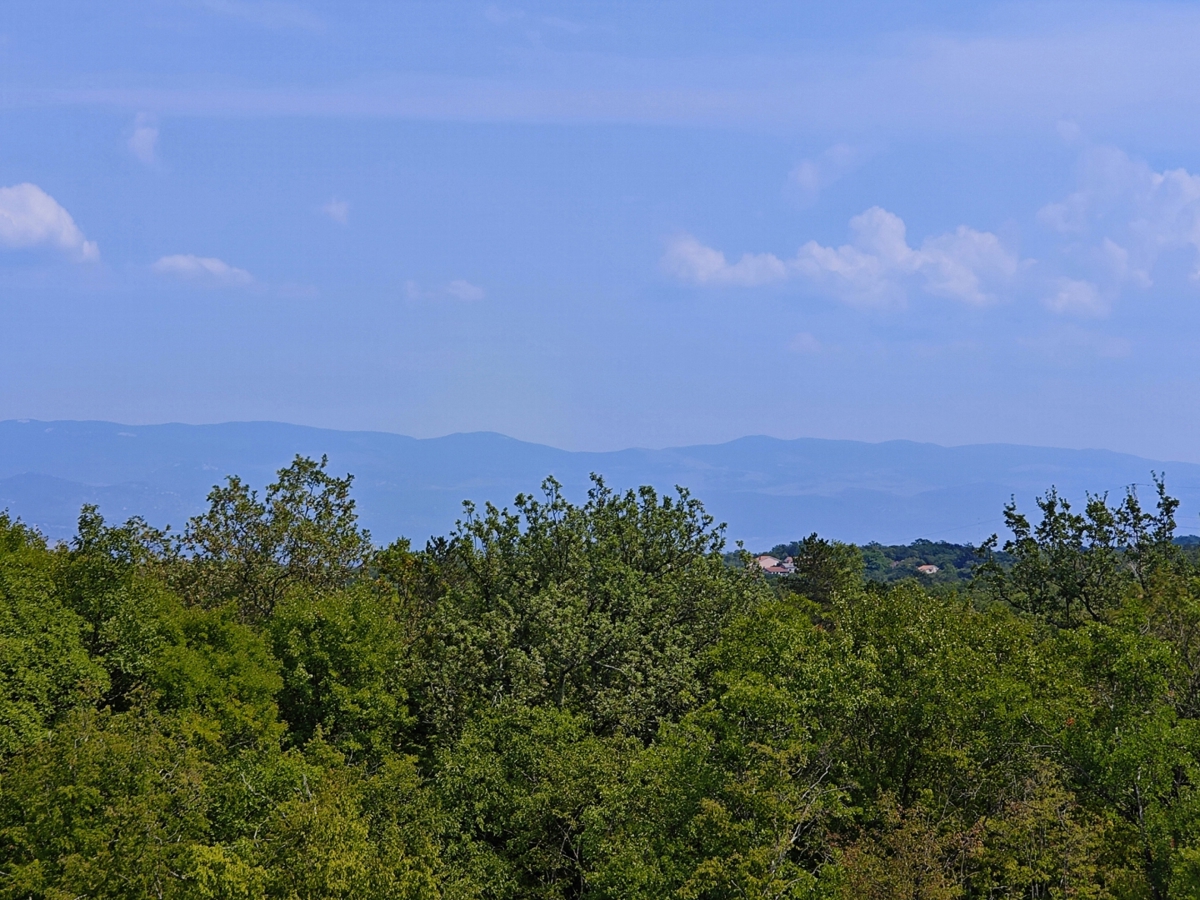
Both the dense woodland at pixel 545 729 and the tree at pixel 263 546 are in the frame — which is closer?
the dense woodland at pixel 545 729

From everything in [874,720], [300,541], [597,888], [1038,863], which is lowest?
[597,888]

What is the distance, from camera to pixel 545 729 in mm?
29797

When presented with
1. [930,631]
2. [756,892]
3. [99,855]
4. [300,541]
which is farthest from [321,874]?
[300,541]

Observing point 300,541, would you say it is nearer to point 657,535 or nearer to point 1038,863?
point 657,535

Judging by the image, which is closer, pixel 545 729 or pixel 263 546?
pixel 545 729

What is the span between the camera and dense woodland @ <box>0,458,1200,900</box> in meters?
20.7

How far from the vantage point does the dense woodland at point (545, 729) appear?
67.8ft

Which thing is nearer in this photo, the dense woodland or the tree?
the dense woodland

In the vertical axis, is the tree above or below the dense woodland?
above

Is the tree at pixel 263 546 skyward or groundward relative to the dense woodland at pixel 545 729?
skyward

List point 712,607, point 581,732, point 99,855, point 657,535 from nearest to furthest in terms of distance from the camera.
→ 1. point 99,855
2. point 581,732
3. point 712,607
4. point 657,535

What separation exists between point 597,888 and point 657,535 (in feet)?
66.1

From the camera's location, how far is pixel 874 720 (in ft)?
86.1

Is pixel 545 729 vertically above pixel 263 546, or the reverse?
pixel 263 546
